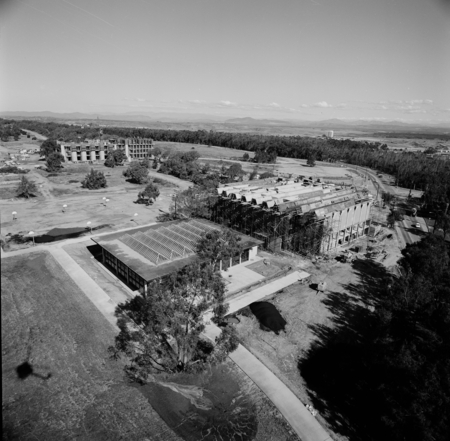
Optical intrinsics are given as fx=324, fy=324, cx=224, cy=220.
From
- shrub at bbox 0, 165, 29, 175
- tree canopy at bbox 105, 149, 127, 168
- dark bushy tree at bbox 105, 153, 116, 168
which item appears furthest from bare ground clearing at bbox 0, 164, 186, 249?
tree canopy at bbox 105, 149, 127, 168

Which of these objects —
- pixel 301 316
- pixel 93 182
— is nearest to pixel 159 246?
pixel 301 316

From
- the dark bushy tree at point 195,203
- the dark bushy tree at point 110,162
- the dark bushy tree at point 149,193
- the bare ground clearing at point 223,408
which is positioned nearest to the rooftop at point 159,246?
the dark bushy tree at point 195,203

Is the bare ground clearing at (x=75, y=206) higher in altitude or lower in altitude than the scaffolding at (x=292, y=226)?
lower

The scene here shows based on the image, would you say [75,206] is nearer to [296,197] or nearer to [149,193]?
[149,193]

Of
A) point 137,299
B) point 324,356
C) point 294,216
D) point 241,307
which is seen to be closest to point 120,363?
point 137,299

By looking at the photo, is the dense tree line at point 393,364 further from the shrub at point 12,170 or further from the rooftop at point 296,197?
the shrub at point 12,170

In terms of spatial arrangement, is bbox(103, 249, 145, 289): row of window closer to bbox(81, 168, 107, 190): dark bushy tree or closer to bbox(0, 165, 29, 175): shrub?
bbox(81, 168, 107, 190): dark bushy tree
